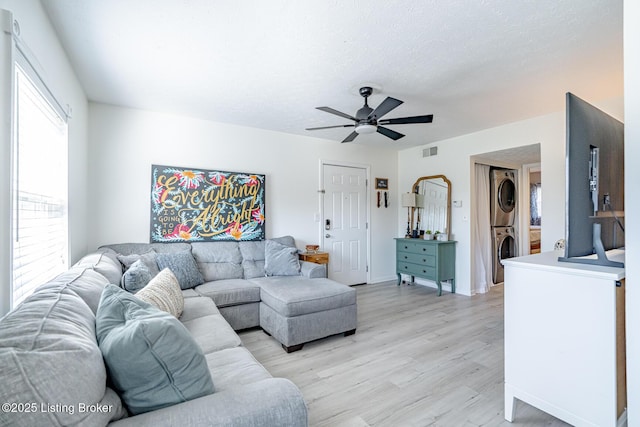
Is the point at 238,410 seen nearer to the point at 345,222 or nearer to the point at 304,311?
the point at 304,311

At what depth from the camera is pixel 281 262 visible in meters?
3.46

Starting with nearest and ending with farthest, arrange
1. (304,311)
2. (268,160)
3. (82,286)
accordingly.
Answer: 1. (82,286)
2. (304,311)
3. (268,160)

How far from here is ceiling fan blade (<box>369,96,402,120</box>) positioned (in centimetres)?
224

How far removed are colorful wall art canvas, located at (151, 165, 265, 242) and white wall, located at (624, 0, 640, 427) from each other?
11.4 ft

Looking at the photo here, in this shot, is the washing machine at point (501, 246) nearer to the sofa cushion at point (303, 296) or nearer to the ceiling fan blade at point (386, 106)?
the sofa cushion at point (303, 296)

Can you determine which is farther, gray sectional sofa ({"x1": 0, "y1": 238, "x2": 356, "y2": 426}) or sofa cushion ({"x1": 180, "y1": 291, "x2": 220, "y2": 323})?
sofa cushion ({"x1": 180, "y1": 291, "x2": 220, "y2": 323})

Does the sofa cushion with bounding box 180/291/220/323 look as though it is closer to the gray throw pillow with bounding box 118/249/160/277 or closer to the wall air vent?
the gray throw pillow with bounding box 118/249/160/277

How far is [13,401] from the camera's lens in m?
0.61

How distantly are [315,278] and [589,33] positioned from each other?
302cm

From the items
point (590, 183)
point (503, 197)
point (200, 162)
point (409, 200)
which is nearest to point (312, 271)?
point (200, 162)

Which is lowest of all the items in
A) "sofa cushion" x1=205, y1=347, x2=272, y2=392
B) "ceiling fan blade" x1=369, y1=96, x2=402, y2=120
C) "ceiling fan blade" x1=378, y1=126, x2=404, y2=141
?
"sofa cushion" x1=205, y1=347, x2=272, y2=392

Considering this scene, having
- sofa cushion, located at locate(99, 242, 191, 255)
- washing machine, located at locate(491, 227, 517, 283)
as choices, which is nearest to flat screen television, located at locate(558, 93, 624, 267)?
washing machine, located at locate(491, 227, 517, 283)

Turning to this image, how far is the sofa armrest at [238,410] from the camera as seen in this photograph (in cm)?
85

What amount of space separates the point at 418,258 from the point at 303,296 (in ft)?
8.58
